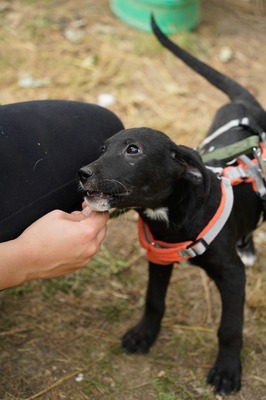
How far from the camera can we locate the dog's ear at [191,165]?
2338mm

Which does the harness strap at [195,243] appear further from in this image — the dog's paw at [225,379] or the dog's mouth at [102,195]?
the dog's paw at [225,379]

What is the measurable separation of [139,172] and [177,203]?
0.26 m

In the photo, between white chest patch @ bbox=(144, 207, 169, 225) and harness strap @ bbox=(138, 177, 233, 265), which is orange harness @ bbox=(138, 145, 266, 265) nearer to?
harness strap @ bbox=(138, 177, 233, 265)

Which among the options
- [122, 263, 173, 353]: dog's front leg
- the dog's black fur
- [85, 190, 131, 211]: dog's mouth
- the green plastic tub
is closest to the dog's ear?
the dog's black fur

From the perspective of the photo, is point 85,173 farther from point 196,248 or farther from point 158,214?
point 196,248

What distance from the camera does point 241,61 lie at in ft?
18.4

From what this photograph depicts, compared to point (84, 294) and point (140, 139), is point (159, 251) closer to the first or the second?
point (140, 139)

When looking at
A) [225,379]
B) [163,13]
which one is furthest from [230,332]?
[163,13]

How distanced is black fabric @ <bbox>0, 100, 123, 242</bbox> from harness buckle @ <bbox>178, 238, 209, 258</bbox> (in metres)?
0.54

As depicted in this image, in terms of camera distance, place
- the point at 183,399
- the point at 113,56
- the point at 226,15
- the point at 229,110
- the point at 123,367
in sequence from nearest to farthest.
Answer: the point at 183,399 < the point at 123,367 < the point at 229,110 < the point at 113,56 < the point at 226,15

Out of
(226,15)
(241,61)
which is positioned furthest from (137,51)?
(226,15)

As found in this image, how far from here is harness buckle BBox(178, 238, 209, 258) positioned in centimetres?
244

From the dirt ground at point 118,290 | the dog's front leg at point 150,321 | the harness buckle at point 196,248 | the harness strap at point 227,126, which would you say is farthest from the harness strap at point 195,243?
the dirt ground at point 118,290

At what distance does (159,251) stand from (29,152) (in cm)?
69
